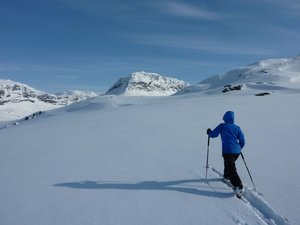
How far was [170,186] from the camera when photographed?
805 cm

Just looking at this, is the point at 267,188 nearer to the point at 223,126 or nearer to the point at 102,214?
the point at 223,126

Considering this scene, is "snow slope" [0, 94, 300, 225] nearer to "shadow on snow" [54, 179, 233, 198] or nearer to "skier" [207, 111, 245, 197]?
"shadow on snow" [54, 179, 233, 198]

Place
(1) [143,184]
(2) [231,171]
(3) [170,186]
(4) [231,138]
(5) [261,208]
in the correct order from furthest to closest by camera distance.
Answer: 1. (4) [231,138]
2. (1) [143,184]
3. (3) [170,186]
4. (2) [231,171]
5. (5) [261,208]

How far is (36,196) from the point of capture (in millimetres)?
7457

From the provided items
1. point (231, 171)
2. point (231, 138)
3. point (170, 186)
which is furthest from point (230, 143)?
point (170, 186)

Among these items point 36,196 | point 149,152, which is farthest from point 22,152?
point 36,196

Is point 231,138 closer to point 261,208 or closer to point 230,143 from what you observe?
point 230,143

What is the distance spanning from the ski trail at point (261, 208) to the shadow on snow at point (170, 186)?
1.43 feet

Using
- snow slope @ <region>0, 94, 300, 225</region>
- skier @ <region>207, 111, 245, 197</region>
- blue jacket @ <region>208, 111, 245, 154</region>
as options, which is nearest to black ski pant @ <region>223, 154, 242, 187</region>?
skier @ <region>207, 111, 245, 197</region>

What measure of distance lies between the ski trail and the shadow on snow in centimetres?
44

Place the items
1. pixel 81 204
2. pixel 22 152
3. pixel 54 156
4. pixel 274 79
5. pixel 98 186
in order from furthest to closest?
pixel 274 79, pixel 22 152, pixel 54 156, pixel 98 186, pixel 81 204

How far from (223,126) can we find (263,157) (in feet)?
10.7

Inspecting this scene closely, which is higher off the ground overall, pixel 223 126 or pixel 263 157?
pixel 223 126

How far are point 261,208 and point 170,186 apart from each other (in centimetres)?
→ 236
